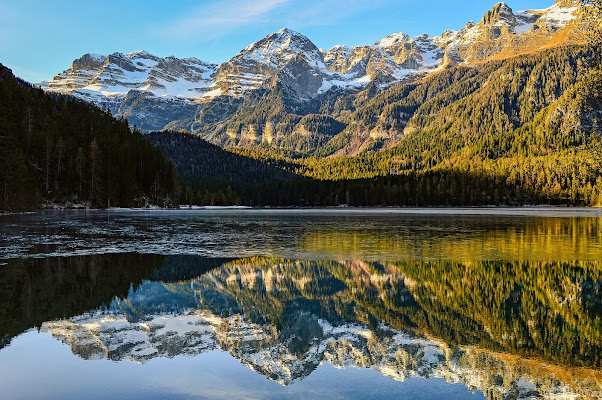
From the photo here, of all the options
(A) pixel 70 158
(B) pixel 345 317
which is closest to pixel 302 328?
(B) pixel 345 317

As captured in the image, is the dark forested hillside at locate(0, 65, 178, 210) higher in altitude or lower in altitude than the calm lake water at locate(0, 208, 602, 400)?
higher

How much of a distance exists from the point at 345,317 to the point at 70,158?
406ft

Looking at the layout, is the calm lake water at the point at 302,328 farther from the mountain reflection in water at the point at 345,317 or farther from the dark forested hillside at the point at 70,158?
the dark forested hillside at the point at 70,158

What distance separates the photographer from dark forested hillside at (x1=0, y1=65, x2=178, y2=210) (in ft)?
300

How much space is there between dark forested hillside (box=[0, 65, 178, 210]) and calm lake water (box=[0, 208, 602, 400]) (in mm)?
77707

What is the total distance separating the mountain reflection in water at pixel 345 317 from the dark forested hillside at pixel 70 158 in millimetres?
80162

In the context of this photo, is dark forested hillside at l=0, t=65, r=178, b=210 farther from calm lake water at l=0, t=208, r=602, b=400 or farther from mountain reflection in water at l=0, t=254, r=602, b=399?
mountain reflection in water at l=0, t=254, r=602, b=399

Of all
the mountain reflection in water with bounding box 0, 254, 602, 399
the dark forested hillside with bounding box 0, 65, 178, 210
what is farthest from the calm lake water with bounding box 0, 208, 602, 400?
the dark forested hillside with bounding box 0, 65, 178, 210

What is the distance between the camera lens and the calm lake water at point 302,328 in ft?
32.8

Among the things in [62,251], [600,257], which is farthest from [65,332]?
[600,257]

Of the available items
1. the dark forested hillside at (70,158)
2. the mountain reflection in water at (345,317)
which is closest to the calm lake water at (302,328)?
the mountain reflection in water at (345,317)

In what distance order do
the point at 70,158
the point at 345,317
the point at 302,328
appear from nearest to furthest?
the point at 302,328 → the point at 345,317 → the point at 70,158

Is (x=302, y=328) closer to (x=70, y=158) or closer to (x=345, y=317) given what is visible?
(x=345, y=317)

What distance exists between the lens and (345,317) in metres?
15.5
